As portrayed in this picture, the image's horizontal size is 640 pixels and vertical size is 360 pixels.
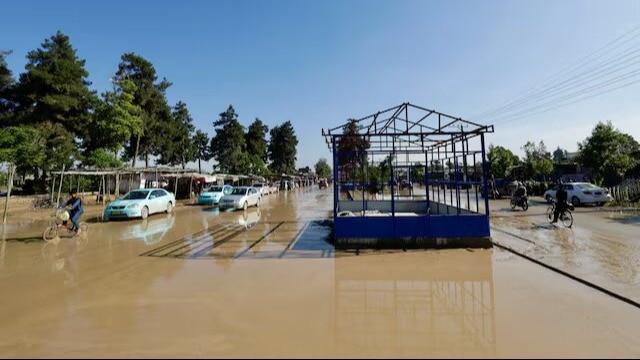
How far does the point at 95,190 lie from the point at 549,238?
1490 inches

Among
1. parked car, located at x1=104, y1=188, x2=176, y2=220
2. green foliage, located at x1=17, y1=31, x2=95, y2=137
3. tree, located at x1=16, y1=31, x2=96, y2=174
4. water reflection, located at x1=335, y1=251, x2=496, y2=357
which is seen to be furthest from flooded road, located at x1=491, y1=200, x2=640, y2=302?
green foliage, located at x1=17, y1=31, x2=95, y2=137

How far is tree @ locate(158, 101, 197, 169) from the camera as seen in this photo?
4284cm

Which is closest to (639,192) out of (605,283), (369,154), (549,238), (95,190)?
(549,238)

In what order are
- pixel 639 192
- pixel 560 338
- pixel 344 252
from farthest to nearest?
pixel 639 192 < pixel 344 252 < pixel 560 338

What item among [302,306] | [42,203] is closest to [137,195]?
[42,203]

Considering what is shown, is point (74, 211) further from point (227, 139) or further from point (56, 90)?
point (227, 139)

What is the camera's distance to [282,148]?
88.1 meters

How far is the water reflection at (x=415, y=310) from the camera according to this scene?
3899mm

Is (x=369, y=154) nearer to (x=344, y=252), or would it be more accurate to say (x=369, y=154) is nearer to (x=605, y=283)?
(x=344, y=252)

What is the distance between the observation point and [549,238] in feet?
33.3

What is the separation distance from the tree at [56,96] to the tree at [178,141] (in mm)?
9784

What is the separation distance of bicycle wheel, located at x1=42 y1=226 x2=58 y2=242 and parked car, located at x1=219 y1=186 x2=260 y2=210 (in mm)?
9810

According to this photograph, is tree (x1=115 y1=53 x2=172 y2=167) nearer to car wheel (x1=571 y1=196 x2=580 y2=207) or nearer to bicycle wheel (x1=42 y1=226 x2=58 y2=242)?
bicycle wheel (x1=42 y1=226 x2=58 y2=242)

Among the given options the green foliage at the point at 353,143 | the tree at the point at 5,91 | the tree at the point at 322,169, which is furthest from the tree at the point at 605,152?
the tree at the point at 322,169
